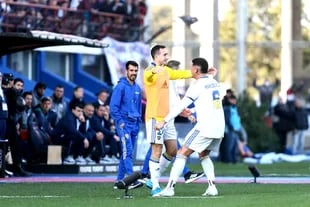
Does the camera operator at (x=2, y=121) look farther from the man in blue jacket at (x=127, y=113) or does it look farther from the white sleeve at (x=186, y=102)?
the white sleeve at (x=186, y=102)

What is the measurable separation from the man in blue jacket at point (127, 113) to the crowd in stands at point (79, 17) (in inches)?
425

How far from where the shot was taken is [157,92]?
734 inches

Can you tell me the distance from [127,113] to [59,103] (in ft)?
27.2

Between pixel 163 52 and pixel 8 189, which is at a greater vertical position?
pixel 163 52

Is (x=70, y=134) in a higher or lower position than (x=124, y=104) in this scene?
lower

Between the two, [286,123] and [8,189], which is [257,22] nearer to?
[286,123]

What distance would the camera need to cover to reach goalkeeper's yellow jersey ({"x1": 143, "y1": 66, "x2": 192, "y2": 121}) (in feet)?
60.7

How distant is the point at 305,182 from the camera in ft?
70.1

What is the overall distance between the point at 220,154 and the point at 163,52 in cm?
1349

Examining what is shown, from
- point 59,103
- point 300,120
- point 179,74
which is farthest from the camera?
point 300,120

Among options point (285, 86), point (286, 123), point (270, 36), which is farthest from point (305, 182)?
point (270, 36)

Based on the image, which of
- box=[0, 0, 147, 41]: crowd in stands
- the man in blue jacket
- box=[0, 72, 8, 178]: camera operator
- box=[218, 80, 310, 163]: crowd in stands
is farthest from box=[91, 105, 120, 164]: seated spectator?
the man in blue jacket

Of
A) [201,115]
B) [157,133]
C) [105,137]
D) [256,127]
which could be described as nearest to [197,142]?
[201,115]

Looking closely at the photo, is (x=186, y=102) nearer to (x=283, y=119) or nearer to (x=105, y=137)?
(x=105, y=137)
